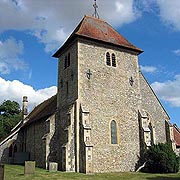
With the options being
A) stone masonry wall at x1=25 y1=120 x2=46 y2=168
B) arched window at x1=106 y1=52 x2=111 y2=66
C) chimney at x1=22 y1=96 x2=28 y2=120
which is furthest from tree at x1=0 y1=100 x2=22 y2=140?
arched window at x1=106 y1=52 x2=111 y2=66

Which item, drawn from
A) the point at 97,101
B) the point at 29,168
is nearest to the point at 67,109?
the point at 97,101

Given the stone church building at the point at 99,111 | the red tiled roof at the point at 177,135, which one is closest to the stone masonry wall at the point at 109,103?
the stone church building at the point at 99,111

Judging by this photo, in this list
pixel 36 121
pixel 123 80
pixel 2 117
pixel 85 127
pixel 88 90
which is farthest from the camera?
pixel 2 117

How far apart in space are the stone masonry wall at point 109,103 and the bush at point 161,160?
5.58ft

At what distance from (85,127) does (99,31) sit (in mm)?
10949

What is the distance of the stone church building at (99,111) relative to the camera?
23953 mm

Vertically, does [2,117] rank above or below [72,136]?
above

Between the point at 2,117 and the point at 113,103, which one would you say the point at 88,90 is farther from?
the point at 2,117

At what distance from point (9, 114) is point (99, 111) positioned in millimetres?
32796

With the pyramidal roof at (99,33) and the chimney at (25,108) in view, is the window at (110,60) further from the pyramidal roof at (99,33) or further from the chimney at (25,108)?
the chimney at (25,108)

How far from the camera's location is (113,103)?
26.4m

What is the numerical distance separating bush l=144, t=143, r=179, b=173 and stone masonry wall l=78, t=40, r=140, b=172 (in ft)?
5.58

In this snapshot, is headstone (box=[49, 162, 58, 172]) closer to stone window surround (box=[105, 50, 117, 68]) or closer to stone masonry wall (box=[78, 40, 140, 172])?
stone masonry wall (box=[78, 40, 140, 172])

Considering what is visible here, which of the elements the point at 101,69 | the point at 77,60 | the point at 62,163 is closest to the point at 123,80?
the point at 101,69
